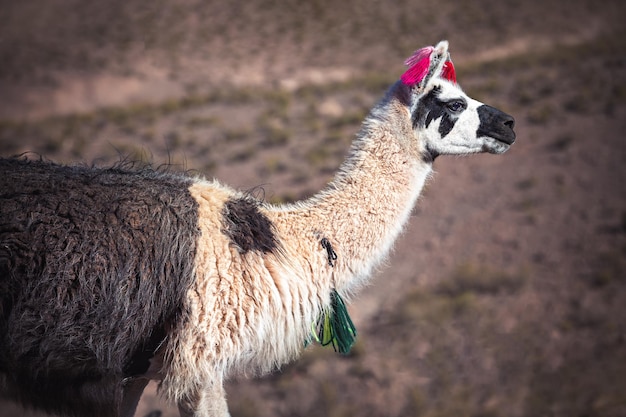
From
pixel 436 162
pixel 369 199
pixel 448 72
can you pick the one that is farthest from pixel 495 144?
pixel 436 162

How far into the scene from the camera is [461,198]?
1177 centimetres

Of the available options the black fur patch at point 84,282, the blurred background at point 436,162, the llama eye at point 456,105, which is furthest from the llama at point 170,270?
the blurred background at point 436,162

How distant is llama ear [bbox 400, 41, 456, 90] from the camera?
4.12 metres

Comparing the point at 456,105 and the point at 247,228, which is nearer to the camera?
the point at 247,228

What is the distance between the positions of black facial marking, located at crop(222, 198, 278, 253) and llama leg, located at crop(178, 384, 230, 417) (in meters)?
0.85

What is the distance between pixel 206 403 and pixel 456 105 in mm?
2471

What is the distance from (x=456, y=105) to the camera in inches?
168

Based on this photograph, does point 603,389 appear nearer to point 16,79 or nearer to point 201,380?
point 201,380

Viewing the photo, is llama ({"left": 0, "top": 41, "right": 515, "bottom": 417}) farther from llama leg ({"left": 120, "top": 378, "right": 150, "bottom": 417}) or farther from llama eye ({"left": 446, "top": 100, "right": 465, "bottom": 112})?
llama eye ({"left": 446, "top": 100, "right": 465, "bottom": 112})

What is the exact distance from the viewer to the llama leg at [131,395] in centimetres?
407

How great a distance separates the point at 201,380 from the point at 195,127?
13135 mm

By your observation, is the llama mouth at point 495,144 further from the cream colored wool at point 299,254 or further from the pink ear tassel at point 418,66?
the pink ear tassel at point 418,66

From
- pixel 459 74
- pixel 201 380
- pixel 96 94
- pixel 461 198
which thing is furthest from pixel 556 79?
pixel 201 380

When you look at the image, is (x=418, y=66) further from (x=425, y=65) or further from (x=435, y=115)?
(x=435, y=115)
